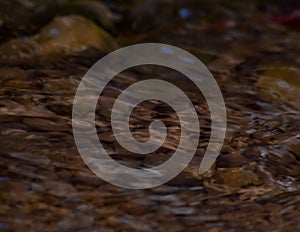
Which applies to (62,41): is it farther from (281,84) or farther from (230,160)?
(230,160)

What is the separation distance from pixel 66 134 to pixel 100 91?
1.16 feet

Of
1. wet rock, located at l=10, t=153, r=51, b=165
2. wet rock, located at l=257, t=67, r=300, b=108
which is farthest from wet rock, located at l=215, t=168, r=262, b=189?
wet rock, located at l=257, t=67, r=300, b=108

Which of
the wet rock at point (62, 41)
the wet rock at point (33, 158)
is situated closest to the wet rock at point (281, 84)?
the wet rock at point (62, 41)

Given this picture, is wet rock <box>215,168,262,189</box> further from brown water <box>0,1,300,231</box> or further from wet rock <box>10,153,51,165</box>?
wet rock <box>10,153,51,165</box>

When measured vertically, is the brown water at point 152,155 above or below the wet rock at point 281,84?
below

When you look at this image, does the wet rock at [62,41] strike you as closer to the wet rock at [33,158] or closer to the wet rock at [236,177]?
the wet rock at [33,158]

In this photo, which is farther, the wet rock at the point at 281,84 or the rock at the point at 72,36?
the rock at the point at 72,36

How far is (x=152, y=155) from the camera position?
165cm

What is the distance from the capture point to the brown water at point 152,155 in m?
1.38

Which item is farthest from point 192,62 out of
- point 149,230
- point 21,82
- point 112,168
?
point 149,230

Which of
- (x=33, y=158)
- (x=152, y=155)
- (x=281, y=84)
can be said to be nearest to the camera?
(x=33, y=158)

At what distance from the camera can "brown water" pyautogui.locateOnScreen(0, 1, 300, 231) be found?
4.53ft

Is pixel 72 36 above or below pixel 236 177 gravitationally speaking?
above

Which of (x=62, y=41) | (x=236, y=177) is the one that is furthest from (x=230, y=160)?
(x=62, y=41)
